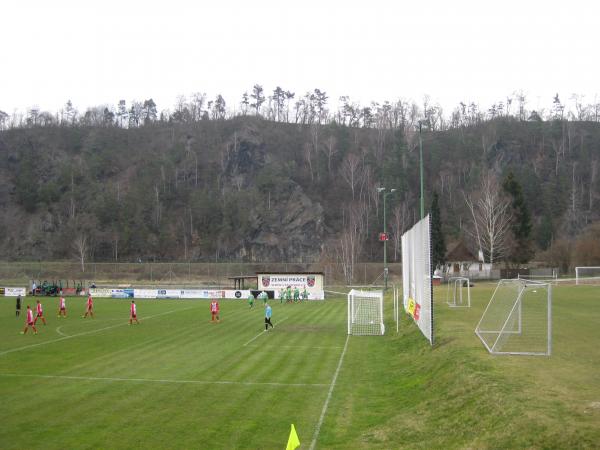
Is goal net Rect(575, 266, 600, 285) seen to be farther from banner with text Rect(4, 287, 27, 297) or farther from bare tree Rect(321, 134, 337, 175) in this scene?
bare tree Rect(321, 134, 337, 175)

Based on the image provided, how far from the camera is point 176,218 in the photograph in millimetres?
117000

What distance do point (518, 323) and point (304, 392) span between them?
7.29m

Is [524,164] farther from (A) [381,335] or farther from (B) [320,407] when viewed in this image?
(B) [320,407]

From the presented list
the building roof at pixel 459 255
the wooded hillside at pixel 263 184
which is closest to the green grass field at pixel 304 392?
the building roof at pixel 459 255

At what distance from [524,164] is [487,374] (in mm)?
120036

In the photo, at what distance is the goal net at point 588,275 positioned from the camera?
5431 cm

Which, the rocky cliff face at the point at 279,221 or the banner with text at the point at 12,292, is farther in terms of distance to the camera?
the rocky cliff face at the point at 279,221

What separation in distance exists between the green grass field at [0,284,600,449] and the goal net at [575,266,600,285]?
29937 mm

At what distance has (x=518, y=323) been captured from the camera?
18562 millimetres

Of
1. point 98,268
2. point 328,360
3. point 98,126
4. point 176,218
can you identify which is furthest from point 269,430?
point 98,126

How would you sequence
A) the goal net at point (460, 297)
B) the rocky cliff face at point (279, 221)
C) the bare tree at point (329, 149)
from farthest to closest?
the bare tree at point (329, 149) < the rocky cliff face at point (279, 221) < the goal net at point (460, 297)

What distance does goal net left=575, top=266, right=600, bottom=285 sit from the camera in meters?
54.3

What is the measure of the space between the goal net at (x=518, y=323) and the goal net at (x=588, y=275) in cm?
3689

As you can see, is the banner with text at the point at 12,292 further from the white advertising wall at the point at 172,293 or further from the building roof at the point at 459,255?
the building roof at the point at 459,255
